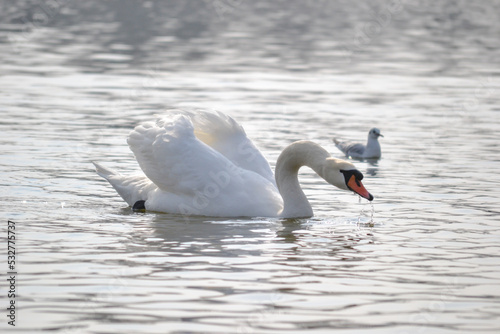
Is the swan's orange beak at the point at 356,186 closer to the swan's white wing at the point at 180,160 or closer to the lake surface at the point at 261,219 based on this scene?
the lake surface at the point at 261,219

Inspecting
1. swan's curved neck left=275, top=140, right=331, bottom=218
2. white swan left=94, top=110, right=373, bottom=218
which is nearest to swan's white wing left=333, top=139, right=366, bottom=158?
white swan left=94, top=110, right=373, bottom=218

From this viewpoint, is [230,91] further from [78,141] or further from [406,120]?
[78,141]

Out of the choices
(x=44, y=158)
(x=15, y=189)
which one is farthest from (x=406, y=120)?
(x=15, y=189)

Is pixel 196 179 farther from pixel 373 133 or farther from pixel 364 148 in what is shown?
pixel 373 133

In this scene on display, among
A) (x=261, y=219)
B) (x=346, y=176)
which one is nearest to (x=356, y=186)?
(x=346, y=176)

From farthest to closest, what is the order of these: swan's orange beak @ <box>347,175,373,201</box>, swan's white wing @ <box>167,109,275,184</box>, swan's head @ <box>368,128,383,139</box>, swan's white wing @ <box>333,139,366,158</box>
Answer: swan's head @ <box>368,128,383,139</box>, swan's white wing @ <box>333,139,366,158</box>, swan's white wing @ <box>167,109,275,184</box>, swan's orange beak @ <box>347,175,373,201</box>

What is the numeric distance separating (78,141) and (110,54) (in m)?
16.4

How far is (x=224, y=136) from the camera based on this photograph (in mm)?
12398

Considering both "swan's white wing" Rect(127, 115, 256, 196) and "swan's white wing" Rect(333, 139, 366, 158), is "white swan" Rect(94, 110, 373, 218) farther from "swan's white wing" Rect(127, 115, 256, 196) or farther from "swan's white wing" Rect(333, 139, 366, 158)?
"swan's white wing" Rect(333, 139, 366, 158)

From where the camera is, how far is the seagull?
17.0 metres

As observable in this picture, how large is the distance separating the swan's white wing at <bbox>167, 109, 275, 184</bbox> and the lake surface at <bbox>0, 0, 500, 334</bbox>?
3.12 ft

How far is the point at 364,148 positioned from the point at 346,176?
20.8 ft

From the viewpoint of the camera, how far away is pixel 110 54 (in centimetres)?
3291

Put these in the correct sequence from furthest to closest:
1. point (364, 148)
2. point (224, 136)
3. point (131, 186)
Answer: point (364, 148)
point (131, 186)
point (224, 136)
